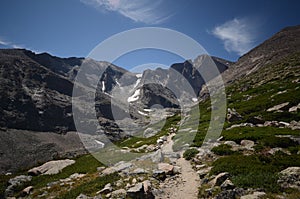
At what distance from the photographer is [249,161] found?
1495 cm

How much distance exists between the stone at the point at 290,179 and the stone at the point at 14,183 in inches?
787

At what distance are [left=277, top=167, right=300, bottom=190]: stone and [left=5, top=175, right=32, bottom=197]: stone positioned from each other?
2000cm

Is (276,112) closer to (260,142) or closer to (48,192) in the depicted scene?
(260,142)

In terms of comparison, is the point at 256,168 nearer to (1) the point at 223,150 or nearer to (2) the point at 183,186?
(2) the point at 183,186

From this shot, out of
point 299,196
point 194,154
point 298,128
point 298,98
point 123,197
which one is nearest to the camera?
point 299,196

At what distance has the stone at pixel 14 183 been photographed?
1864 cm

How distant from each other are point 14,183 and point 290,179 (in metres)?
22.1

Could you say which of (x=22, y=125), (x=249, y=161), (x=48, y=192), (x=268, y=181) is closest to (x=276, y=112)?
(x=249, y=161)

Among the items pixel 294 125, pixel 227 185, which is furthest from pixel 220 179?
pixel 294 125

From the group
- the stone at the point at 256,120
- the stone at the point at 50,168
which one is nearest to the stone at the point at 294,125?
the stone at the point at 256,120

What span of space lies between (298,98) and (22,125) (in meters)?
219

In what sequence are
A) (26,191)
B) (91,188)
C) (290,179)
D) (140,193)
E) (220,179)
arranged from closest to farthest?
1. (290,179)
2. (140,193)
3. (220,179)
4. (91,188)
5. (26,191)

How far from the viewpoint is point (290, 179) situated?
11.1 metres

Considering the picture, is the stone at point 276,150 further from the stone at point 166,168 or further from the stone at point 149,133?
the stone at point 149,133
